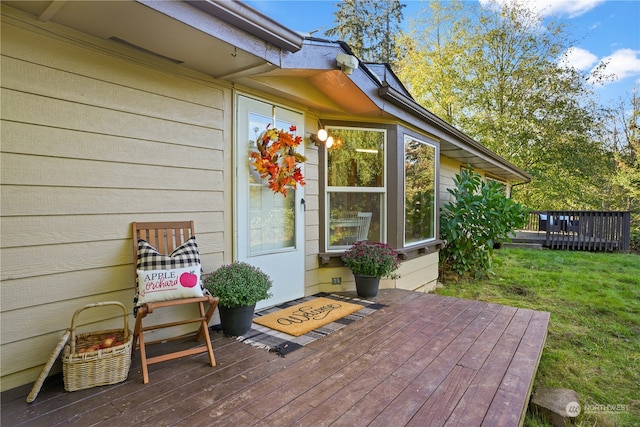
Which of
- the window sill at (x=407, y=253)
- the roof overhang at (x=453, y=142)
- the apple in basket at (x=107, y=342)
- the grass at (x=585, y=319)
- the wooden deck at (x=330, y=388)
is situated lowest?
the grass at (x=585, y=319)

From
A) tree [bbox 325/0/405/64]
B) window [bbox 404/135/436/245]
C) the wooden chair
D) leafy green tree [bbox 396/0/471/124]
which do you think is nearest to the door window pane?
the wooden chair

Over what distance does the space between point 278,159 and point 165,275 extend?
5.01 feet

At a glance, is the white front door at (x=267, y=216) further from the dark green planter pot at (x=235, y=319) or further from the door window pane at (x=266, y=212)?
the dark green planter pot at (x=235, y=319)

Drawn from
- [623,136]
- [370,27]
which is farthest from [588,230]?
[370,27]

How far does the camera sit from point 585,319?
385 cm

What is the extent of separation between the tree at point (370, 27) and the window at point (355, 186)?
1224 centimetres

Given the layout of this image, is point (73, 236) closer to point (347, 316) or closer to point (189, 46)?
point (189, 46)

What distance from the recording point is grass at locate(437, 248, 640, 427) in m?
2.35

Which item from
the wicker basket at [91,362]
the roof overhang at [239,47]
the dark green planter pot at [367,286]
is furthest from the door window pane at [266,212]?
the wicker basket at [91,362]

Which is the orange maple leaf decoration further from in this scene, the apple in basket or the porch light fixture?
the apple in basket

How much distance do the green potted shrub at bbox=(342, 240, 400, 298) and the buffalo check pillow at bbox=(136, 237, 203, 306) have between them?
184cm

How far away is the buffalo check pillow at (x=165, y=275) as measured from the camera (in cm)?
207

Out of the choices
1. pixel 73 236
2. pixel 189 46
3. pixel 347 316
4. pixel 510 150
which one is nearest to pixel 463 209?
pixel 347 316

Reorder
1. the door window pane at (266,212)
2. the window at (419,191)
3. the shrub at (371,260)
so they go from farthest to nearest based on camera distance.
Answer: the window at (419,191) < the shrub at (371,260) < the door window pane at (266,212)
